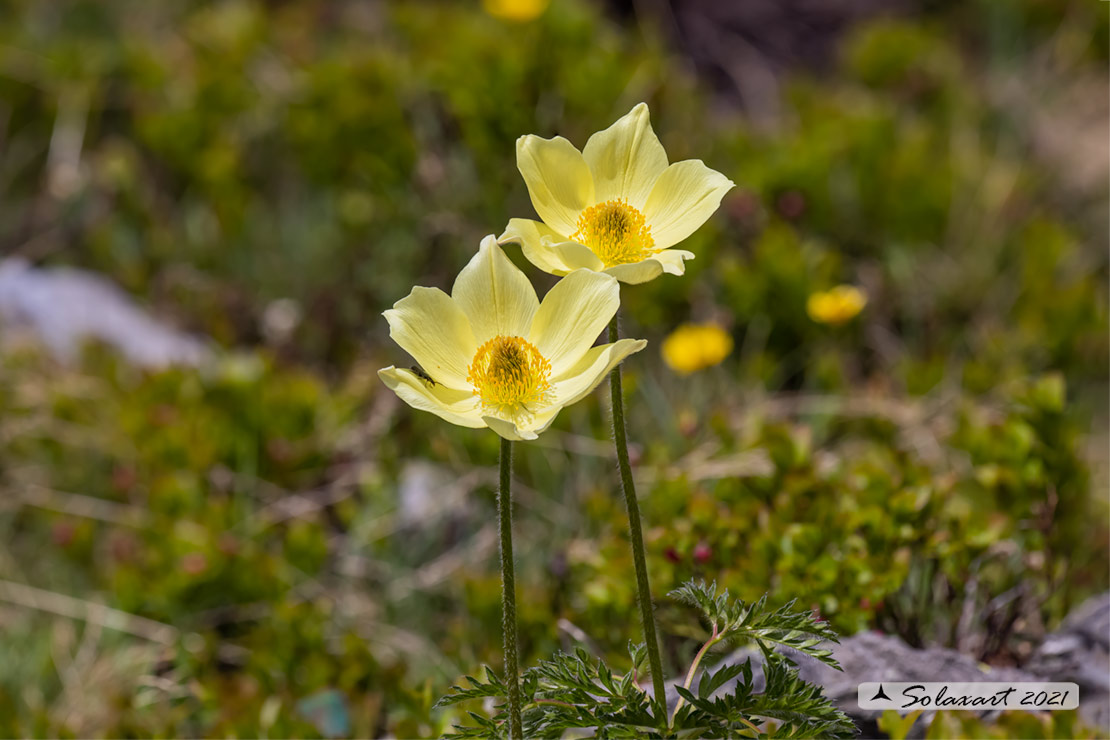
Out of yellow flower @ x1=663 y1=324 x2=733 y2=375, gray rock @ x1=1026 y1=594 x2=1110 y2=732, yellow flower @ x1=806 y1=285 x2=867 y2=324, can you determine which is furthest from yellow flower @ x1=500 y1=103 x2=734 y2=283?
yellow flower @ x1=806 y1=285 x2=867 y2=324

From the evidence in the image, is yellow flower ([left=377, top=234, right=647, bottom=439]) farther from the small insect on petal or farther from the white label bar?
the white label bar

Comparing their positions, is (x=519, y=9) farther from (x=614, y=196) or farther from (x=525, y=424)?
(x=525, y=424)

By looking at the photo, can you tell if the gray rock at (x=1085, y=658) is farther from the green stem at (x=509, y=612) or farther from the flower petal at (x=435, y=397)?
the flower petal at (x=435, y=397)

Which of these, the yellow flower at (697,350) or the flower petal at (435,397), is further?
the yellow flower at (697,350)

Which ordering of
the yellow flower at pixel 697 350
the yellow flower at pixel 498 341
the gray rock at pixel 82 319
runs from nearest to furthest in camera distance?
the yellow flower at pixel 498 341 → the yellow flower at pixel 697 350 → the gray rock at pixel 82 319

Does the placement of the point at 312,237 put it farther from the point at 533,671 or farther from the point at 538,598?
the point at 533,671

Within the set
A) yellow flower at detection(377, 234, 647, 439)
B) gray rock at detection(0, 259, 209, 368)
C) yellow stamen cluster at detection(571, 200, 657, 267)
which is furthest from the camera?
gray rock at detection(0, 259, 209, 368)

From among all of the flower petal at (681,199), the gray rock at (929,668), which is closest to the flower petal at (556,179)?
the flower petal at (681,199)

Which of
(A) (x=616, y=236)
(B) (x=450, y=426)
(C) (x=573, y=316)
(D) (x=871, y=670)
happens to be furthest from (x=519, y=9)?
(D) (x=871, y=670)
